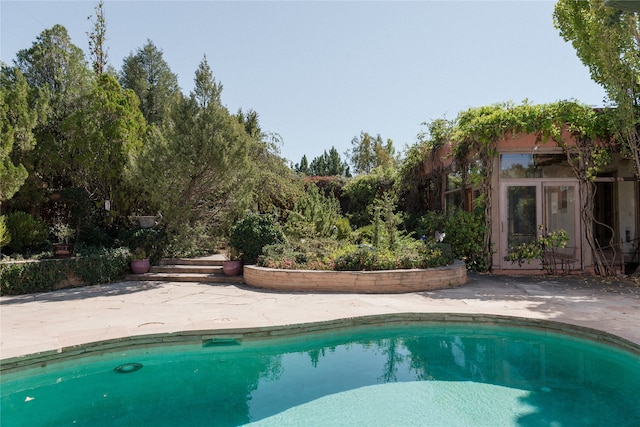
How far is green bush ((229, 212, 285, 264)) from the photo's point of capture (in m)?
9.70

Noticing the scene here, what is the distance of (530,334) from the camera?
18.7 ft

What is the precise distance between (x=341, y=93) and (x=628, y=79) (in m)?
9.87

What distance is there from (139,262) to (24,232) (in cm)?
283

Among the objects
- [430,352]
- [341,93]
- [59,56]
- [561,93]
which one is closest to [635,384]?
[430,352]

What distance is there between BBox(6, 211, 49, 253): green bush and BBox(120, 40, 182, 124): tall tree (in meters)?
9.86

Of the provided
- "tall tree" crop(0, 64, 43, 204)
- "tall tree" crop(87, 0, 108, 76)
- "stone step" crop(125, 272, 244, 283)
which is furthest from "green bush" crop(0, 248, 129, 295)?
"tall tree" crop(87, 0, 108, 76)

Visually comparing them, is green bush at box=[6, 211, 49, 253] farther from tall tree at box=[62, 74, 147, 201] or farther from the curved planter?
the curved planter

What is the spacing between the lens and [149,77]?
71.9 ft

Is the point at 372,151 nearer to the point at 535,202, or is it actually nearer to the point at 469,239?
the point at 535,202

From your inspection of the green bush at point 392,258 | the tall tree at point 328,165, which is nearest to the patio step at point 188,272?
the green bush at point 392,258

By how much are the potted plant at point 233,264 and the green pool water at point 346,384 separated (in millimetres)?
4425

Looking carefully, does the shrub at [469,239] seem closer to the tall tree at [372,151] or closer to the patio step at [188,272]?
the patio step at [188,272]

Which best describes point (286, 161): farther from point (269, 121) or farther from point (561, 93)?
point (561, 93)

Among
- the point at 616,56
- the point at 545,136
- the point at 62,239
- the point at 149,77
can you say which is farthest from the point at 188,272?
the point at 149,77
